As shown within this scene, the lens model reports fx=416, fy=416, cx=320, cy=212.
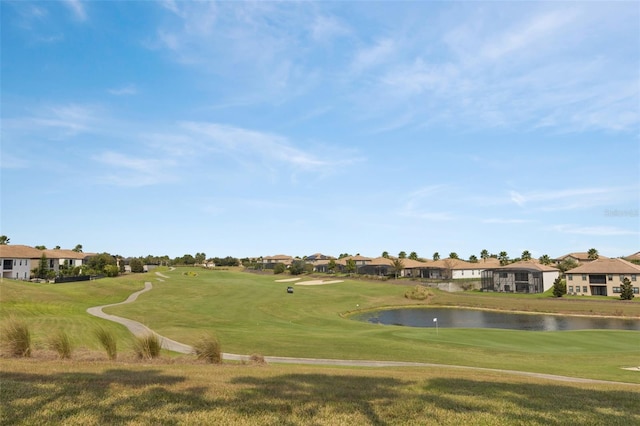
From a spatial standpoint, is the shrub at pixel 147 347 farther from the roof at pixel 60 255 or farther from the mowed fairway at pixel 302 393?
the roof at pixel 60 255

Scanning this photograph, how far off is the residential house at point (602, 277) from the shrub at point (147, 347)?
99.3 meters

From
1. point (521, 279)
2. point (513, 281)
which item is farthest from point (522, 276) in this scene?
point (513, 281)

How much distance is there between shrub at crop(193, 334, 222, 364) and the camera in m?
18.1

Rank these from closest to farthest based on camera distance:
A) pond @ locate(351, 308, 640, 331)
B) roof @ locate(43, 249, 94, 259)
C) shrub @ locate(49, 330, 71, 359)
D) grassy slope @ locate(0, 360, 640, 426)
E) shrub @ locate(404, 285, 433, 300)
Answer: grassy slope @ locate(0, 360, 640, 426)
shrub @ locate(49, 330, 71, 359)
pond @ locate(351, 308, 640, 331)
shrub @ locate(404, 285, 433, 300)
roof @ locate(43, 249, 94, 259)

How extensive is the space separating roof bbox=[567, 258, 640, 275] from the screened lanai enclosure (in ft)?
26.8

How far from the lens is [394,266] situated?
142125mm

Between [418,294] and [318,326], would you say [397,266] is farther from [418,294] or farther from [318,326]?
[318,326]

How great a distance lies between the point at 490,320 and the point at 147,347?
61.0 metres

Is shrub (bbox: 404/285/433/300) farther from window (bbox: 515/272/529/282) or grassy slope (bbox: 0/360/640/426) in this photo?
grassy slope (bbox: 0/360/640/426)

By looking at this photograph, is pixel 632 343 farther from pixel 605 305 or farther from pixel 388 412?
pixel 388 412

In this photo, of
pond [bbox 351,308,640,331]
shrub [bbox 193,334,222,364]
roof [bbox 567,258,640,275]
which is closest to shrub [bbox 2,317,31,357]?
shrub [bbox 193,334,222,364]

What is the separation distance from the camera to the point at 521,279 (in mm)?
103062

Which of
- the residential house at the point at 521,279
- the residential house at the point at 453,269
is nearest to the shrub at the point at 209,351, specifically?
the residential house at the point at 521,279

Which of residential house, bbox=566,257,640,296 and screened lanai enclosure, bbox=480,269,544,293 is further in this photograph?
screened lanai enclosure, bbox=480,269,544,293
